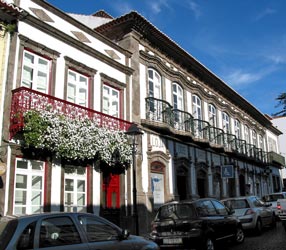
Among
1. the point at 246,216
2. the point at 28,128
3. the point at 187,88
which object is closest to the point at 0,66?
the point at 28,128

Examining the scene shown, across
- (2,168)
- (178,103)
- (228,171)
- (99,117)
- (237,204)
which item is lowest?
(237,204)

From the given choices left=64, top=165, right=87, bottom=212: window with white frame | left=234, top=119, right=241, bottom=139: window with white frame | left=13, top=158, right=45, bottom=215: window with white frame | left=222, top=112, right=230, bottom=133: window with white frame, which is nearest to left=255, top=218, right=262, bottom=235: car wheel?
left=64, top=165, right=87, bottom=212: window with white frame

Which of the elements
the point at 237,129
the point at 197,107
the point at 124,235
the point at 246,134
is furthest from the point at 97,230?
the point at 246,134

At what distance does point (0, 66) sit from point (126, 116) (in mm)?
6365

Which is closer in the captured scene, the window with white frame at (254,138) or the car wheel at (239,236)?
the car wheel at (239,236)

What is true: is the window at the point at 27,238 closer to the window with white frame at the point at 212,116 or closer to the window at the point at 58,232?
the window at the point at 58,232

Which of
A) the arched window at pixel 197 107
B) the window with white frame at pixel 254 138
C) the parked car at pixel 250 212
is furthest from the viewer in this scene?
the window with white frame at pixel 254 138

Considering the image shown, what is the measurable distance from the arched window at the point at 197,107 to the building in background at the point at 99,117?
14cm

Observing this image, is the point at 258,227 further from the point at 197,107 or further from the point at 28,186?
the point at 197,107

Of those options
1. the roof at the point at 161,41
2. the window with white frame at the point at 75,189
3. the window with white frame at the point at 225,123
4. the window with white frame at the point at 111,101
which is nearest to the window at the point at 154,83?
the roof at the point at 161,41

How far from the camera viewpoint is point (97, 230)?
20.1 feet

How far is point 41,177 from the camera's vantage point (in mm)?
11922

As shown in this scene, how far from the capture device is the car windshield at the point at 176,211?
963 cm

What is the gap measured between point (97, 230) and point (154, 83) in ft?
44.3
